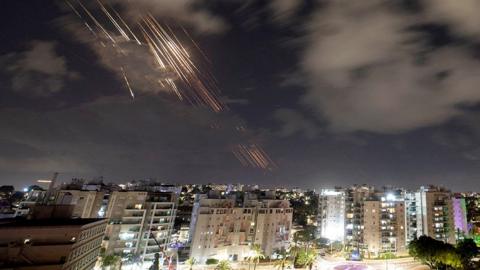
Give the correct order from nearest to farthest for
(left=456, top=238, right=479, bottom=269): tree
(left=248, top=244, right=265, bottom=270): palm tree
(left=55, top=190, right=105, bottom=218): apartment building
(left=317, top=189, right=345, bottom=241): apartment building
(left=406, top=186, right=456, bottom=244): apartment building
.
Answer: (left=55, top=190, right=105, bottom=218): apartment building < (left=456, top=238, right=479, bottom=269): tree < (left=248, top=244, right=265, bottom=270): palm tree < (left=406, top=186, right=456, bottom=244): apartment building < (left=317, top=189, right=345, bottom=241): apartment building

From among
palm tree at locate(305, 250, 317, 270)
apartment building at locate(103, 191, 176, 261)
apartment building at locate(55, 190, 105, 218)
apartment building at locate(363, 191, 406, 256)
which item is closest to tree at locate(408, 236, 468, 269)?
apartment building at locate(363, 191, 406, 256)

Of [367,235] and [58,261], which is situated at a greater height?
[367,235]

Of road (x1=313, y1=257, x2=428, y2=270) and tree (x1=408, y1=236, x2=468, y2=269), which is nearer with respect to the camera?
tree (x1=408, y1=236, x2=468, y2=269)

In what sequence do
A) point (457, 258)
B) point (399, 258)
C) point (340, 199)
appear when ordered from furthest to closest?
1. point (340, 199)
2. point (399, 258)
3. point (457, 258)

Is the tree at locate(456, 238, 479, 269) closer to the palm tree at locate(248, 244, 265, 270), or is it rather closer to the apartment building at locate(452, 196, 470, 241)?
the apartment building at locate(452, 196, 470, 241)

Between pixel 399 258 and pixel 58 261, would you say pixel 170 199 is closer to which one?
pixel 58 261

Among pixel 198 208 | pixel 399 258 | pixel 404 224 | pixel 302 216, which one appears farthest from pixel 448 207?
pixel 198 208
